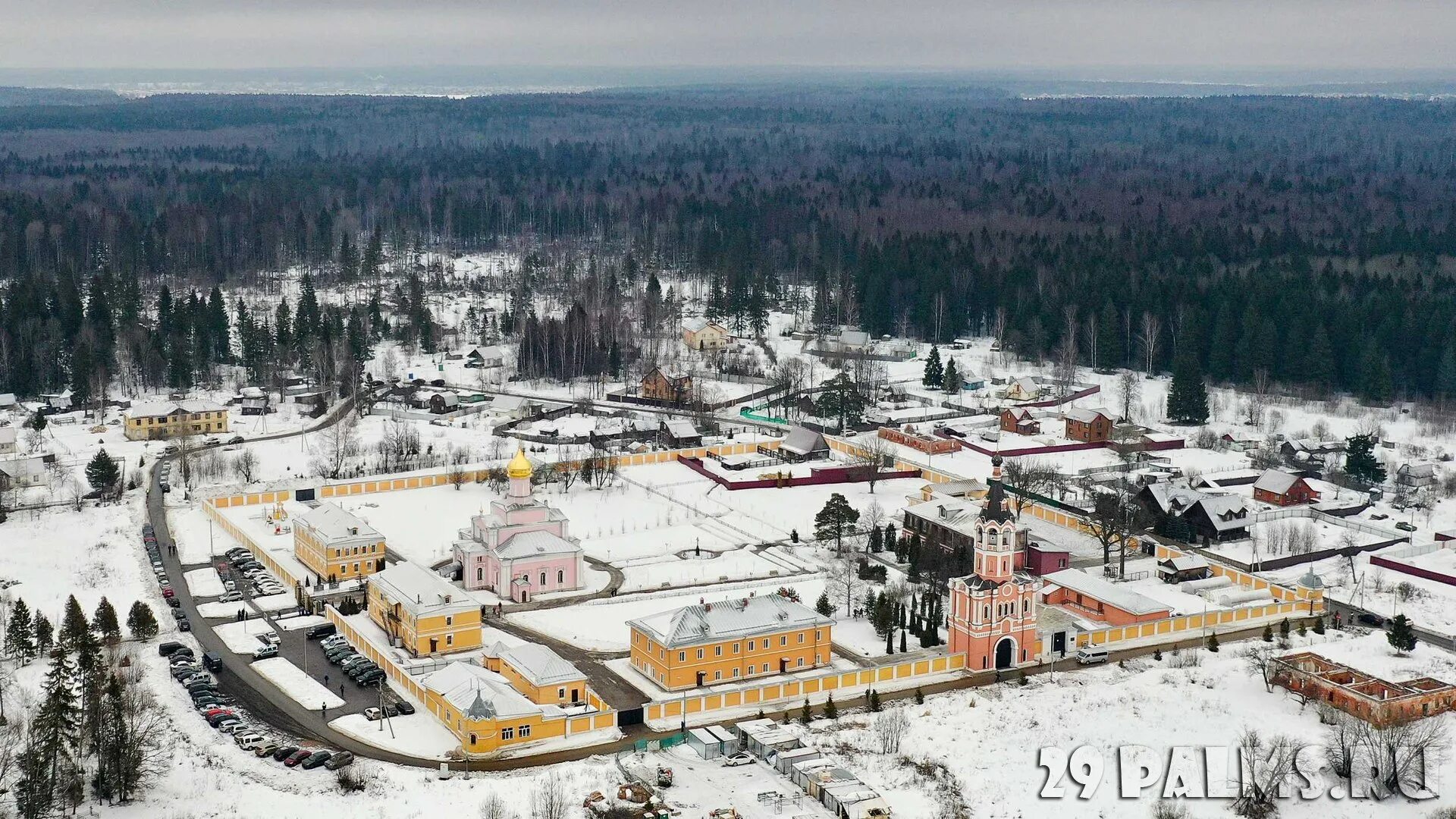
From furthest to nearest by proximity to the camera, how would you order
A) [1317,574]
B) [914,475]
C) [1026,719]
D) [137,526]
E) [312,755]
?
[914,475] < [137,526] < [1317,574] < [1026,719] < [312,755]

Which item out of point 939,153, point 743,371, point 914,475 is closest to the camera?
point 914,475

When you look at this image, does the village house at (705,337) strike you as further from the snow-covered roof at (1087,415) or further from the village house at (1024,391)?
the snow-covered roof at (1087,415)

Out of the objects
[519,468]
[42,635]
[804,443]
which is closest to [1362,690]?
[519,468]

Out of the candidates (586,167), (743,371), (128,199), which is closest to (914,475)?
(743,371)

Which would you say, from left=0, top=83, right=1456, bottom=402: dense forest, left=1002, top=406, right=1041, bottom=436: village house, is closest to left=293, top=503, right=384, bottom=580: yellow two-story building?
left=0, top=83, right=1456, bottom=402: dense forest

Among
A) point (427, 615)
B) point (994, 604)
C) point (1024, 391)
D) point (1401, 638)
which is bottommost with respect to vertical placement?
point (1024, 391)

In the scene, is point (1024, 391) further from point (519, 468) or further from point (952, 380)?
point (519, 468)

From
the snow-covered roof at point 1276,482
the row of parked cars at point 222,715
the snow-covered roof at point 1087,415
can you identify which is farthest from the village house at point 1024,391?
the row of parked cars at point 222,715

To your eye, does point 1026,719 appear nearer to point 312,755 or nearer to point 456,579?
point 312,755
